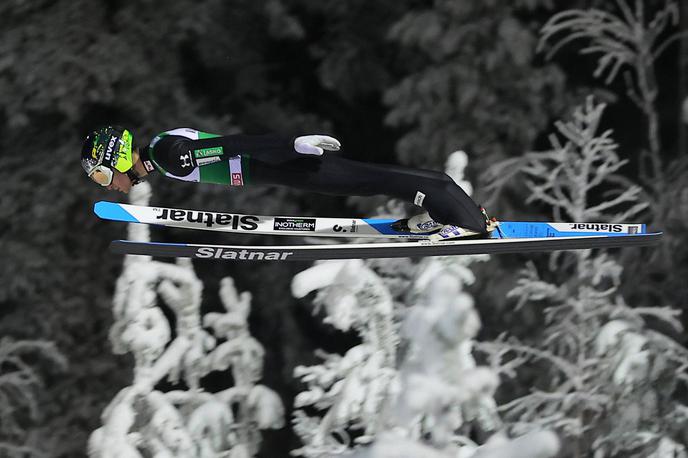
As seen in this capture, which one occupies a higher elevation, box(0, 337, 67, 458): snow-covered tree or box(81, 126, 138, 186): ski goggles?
box(81, 126, 138, 186): ski goggles

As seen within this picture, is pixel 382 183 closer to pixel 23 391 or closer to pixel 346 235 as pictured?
pixel 346 235

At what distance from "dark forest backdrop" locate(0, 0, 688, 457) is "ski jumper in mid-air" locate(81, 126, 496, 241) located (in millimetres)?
3762

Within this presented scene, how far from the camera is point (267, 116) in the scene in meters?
12.1

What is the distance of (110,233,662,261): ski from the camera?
5.52 metres

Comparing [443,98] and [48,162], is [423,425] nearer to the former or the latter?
[443,98]

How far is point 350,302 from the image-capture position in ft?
24.5

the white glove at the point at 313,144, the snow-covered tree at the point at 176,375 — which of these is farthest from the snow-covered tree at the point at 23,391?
the white glove at the point at 313,144

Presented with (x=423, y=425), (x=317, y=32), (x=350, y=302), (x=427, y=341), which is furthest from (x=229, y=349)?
(x=427, y=341)

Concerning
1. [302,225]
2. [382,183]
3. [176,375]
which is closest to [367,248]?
[382,183]

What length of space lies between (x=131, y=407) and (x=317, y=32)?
5.97 meters

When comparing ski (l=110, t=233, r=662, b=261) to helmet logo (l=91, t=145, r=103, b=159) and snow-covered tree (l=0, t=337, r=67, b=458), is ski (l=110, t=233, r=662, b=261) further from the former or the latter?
snow-covered tree (l=0, t=337, r=67, b=458)

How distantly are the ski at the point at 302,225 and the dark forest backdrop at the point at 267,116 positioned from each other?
3.11 m

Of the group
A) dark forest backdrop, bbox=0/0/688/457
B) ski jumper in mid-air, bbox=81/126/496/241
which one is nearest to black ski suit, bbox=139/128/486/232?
ski jumper in mid-air, bbox=81/126/496/241

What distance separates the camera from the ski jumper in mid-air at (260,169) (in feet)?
17.1
